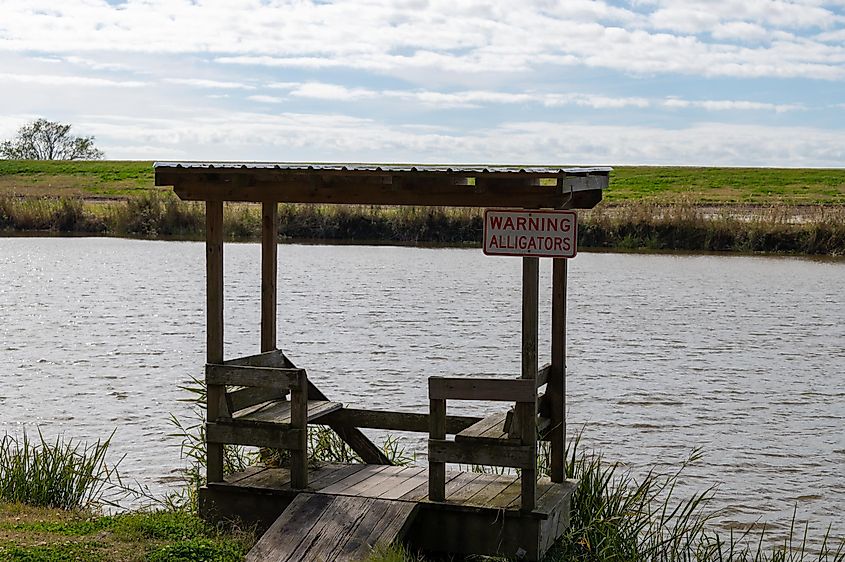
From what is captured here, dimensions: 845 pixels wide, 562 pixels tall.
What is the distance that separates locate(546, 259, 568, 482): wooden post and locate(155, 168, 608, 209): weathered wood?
573mm

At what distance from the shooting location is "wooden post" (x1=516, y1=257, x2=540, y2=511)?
737 centimetres

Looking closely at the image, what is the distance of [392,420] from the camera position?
885 centimetres

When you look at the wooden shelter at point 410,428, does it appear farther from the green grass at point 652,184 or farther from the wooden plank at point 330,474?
the green grass at point 652,184

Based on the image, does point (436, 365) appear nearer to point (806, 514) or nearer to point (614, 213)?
point (806, 514)

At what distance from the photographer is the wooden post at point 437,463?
7500 mm

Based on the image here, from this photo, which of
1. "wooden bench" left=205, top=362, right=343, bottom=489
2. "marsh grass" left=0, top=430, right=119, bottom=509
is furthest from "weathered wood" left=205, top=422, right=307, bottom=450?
"marsh grass" left=0, top=430, right=119, bottom=509

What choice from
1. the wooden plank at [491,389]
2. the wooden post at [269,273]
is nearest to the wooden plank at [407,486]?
the wooden plank at [491,389]

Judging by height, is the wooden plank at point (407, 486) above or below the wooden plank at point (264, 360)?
below

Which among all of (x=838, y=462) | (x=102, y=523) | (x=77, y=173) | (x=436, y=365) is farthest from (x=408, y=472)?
(x=77, y=173)

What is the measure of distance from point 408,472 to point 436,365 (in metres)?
9.48

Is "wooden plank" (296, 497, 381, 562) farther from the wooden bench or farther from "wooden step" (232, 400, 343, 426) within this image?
"wooden step" (232, 400, 343, 426)

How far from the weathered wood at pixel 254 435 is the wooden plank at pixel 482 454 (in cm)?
98

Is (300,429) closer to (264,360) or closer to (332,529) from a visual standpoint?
(332,529)

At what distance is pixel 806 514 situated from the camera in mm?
10812
